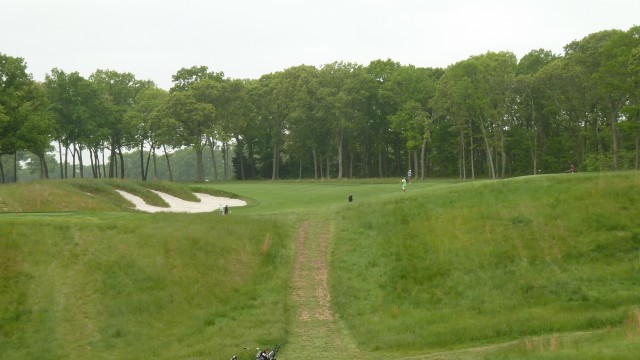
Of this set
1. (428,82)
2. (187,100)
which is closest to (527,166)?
(428,82)

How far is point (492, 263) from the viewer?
2784 cm

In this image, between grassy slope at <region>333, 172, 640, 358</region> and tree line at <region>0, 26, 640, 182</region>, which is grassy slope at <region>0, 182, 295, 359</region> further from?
tree line at <region>0, 26, 640, 182</region>

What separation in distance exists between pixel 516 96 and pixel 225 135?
49377mm

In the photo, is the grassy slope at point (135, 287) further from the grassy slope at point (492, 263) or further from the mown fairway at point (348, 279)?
the grassy slope at point (492, 263)

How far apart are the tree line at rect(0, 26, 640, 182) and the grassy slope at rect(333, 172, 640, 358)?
3167cm

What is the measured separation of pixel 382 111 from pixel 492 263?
66147mm

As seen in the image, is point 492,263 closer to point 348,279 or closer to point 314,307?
point 348,279

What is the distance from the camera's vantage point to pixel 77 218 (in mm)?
30016

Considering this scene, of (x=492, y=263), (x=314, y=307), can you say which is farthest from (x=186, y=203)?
(x=492, y=263)

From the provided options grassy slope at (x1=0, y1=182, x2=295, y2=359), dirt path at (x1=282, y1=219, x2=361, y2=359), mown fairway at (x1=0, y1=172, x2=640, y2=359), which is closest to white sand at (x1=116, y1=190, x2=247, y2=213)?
mown fairway at (x1=0, y1=172, x2=640, y2=359)

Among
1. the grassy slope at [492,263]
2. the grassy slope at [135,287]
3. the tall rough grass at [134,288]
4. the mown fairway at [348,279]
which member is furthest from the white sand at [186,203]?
the grassy slope at [492,263]

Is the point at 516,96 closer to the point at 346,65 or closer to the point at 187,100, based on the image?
the point at 346,65

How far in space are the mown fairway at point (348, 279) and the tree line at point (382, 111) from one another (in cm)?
3246

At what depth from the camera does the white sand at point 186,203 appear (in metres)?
44.2
